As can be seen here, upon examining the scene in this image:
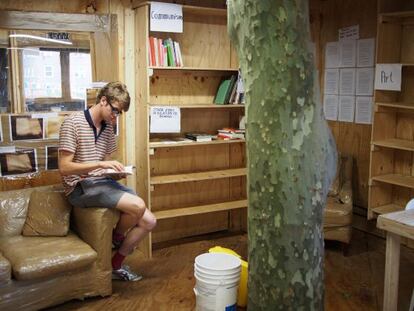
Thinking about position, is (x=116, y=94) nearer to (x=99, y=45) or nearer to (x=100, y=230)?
(x=99, y=45)

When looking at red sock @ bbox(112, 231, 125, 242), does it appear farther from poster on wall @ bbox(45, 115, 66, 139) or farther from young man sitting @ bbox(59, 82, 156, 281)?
poster on wall @ bbox(45, 115, 66, 139)

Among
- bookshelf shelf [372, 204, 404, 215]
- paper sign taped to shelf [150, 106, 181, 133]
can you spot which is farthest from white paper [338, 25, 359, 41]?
paper sign taped to shelf [150, 106, 181, 133]

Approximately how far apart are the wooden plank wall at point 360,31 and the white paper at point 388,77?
1.62 ft

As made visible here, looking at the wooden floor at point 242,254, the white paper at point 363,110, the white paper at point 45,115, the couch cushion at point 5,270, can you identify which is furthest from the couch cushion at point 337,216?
the couch cushion at point 5,270

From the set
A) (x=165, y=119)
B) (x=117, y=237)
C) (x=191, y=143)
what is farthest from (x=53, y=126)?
(x=191, y=143)

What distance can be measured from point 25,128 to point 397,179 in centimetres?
304

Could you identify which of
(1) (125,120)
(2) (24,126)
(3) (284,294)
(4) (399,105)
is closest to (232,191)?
(1) (125,120)

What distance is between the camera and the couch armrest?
3221 mm

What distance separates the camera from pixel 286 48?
5.67 ft

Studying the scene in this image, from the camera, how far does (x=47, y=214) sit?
11.0 ft

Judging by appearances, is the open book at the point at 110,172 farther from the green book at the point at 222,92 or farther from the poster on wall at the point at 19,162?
the green book at the point at 222,92

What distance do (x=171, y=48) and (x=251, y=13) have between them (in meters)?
2.28

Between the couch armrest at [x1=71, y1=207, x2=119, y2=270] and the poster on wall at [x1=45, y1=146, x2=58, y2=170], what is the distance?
64 cm

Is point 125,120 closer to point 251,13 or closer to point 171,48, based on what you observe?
point 171,48
